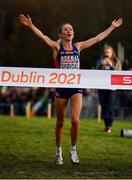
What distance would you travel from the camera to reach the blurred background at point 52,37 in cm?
2884

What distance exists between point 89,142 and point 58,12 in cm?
4235

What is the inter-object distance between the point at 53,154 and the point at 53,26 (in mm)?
40854

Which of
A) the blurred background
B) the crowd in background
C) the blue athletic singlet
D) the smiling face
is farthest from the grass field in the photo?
the crowd in background

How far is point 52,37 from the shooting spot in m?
47.2

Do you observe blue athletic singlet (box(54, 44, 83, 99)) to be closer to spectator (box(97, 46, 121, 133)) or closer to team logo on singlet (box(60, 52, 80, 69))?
team logo on singlet (box(60, 52, 80, 69))

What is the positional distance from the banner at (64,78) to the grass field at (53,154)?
1213 mm

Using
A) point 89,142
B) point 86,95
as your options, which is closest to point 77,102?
point 89,142

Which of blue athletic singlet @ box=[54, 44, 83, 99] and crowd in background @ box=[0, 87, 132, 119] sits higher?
crowd in background @ box=[0, 87, 132, 119]

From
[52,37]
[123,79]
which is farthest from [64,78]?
[52,37]

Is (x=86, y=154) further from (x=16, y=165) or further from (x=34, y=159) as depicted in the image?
(x=16, y=165)

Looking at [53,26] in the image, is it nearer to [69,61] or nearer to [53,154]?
[53,154]

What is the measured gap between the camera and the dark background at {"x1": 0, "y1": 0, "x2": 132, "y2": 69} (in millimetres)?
41250

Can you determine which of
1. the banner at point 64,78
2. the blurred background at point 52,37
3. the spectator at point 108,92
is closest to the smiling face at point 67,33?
the banner at point 64,78

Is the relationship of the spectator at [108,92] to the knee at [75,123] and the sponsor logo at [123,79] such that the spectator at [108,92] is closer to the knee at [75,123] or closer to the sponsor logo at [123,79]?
the sponsor logo at [123,79]
